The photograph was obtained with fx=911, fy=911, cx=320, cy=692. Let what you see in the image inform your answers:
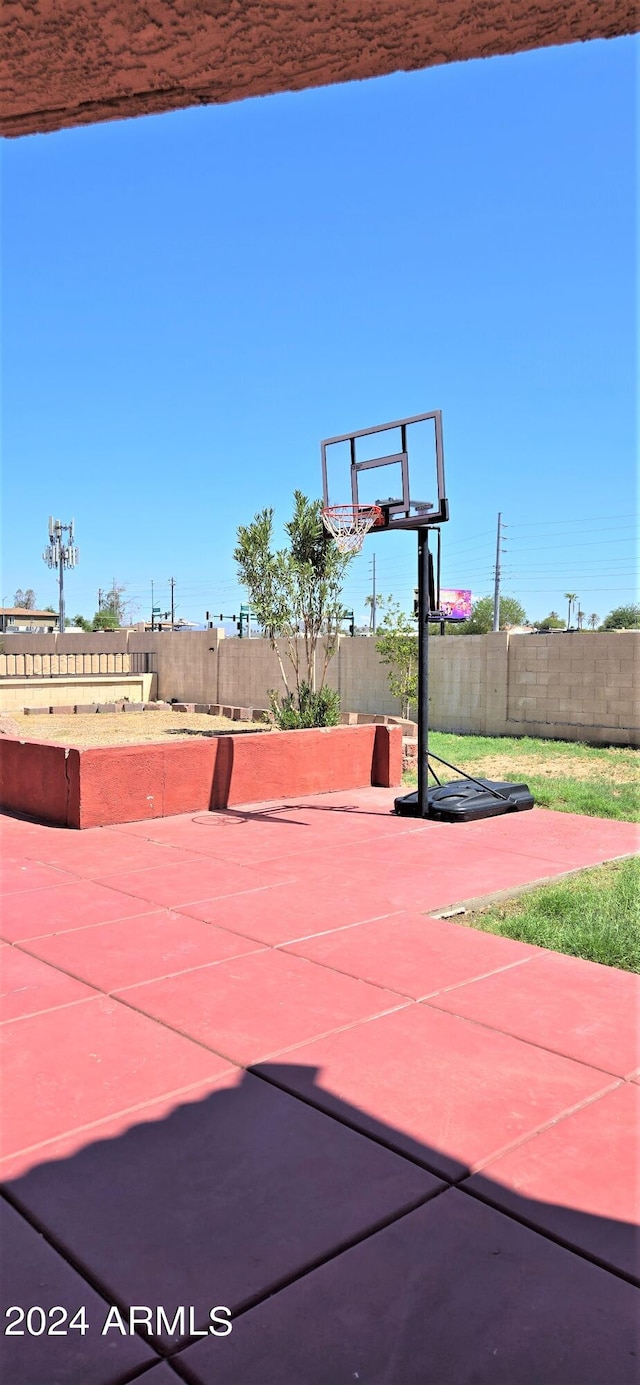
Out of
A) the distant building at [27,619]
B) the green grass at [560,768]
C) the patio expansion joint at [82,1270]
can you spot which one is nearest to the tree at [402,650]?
the green grass at [560,768]

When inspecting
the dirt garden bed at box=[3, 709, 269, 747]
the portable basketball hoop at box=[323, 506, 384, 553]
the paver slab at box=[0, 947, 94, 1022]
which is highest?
the portable basketball hoop at box=[323, 506, 384, 553]

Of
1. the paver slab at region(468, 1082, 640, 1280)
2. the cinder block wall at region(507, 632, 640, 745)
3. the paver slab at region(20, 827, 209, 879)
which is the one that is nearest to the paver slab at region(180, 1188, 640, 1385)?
the paver slab at region(468, 1082, 640, 1280)

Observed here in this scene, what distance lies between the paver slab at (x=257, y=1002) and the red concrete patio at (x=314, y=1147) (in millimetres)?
17

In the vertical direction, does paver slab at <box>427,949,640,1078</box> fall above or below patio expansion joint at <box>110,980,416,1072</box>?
below

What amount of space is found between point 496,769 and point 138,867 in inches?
297

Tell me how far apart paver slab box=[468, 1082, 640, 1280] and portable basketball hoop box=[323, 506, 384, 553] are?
764 cm

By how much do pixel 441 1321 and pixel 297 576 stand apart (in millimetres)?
13705

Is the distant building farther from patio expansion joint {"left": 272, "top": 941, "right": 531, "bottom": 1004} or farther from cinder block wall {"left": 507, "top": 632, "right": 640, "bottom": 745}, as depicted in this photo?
patio expansion joint {"left": 272, "top": 941, "right": 531, "bottom": 1004}

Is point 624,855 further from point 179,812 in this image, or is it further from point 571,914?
point 179,812

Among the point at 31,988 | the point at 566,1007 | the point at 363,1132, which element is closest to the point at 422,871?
the point at 566,1007

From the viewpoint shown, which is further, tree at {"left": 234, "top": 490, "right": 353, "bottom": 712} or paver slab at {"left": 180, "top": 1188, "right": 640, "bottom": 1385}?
tree at {"left": 234, "top": 490, "right": 353, "bottom": 712}

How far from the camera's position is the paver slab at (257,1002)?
4039 mm

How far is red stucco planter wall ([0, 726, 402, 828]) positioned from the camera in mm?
8820

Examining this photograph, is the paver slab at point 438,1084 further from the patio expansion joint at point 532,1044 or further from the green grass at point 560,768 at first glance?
the green grass at point 560,768
